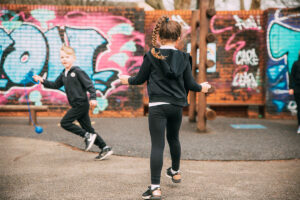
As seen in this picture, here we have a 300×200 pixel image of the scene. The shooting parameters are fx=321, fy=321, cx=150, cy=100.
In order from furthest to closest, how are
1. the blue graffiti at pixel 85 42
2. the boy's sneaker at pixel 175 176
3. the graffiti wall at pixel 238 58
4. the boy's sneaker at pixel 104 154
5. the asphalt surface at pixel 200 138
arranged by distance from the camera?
1. the graffiti wall at pixel 238 58
2. the blue graffiti at pixel 85 42
3. the asphalt surface at pixel 200 138
4. the boy's sneaker at pixel 104 154
5. the boy's sneaker at pixel 175 176

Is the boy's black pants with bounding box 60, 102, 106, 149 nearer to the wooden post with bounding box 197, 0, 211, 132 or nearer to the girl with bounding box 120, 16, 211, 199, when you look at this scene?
the girl with bounding box 120, 16, 211, 199

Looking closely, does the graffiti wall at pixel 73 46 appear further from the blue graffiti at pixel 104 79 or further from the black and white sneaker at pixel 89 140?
the black and white sneaker at pixel 89 140

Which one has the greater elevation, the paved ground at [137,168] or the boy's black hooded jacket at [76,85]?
the boy's black hooded jacket at [76,85]

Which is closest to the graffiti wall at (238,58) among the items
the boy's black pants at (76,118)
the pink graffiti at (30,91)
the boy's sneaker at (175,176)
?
the pink graffiti at (30,91)

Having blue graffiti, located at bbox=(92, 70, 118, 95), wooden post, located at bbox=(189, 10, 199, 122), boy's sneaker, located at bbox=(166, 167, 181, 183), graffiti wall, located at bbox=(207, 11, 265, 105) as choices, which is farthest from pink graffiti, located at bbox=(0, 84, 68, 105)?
boy's sneaker, located at bbox=(166, 167, 181, 183)

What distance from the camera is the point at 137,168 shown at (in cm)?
438

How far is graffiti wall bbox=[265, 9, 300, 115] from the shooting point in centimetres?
1045

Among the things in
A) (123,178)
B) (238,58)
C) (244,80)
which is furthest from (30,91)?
(123,178)

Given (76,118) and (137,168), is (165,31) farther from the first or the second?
(76,118)

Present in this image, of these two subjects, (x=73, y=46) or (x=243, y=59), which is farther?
(x=243, y=59)

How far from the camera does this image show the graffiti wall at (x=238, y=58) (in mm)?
10836

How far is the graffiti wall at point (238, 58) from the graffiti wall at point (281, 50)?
1.28ft

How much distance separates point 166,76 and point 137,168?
1748mm

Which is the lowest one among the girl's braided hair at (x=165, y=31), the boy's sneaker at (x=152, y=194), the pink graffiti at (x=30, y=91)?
the pink graffiti at (x=30, y=91)
